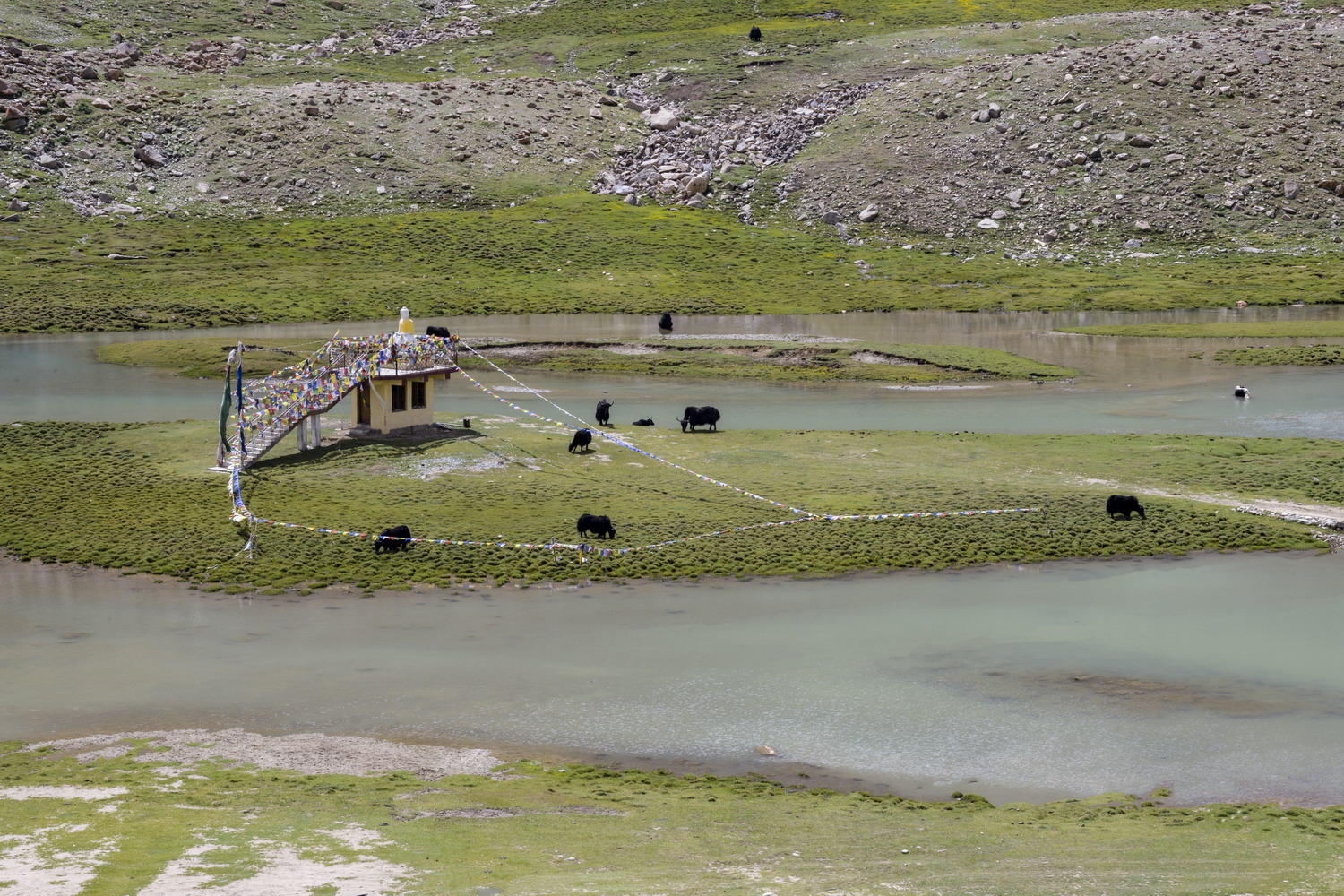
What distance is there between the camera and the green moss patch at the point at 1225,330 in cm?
7719

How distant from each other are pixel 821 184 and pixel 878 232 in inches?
372

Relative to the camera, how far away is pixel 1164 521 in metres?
37.5

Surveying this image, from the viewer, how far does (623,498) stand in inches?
1558

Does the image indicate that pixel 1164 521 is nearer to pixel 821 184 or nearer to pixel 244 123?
pixel 821 184

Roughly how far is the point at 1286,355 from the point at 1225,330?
409 inches

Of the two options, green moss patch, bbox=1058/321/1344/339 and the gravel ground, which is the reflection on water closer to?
the gravel ground

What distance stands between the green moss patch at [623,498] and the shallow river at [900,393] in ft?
14.4

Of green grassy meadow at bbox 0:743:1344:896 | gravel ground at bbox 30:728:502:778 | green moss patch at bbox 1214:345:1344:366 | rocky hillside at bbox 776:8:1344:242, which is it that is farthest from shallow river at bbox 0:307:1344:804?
rocky hillside at bbox 776:8:1344:242

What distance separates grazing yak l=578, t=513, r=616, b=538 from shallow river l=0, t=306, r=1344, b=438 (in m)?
16.5

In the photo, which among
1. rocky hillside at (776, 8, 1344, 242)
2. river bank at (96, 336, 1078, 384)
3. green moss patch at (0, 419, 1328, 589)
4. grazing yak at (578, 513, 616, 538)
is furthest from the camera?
rocky hillside at (776, 8, 1344, 242)

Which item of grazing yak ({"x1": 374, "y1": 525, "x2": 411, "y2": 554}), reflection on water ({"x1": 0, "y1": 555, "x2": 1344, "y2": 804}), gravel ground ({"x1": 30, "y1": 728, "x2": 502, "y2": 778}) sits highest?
grazing yak ({"x1": 374, "y1": 525, "x2": 411, "y2": 554})

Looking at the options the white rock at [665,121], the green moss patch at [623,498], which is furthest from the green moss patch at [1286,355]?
the white rock at [665,121]

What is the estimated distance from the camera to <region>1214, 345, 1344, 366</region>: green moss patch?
222 feet

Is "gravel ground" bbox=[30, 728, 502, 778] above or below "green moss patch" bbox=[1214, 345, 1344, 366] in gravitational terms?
below
